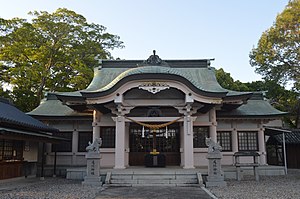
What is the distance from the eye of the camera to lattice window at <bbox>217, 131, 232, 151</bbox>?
54.3ft

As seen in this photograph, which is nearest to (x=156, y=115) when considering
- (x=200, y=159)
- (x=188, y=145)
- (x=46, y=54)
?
(x=188, y=145)

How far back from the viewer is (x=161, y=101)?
1426 centimetres

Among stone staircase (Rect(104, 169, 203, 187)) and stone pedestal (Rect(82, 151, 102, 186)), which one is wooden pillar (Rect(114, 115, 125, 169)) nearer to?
stone staircase (Rect(104, 169, 203, 187))

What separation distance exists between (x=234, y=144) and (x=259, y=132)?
1.81 metres

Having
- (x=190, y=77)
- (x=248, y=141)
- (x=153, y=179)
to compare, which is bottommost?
(x=153, y=179)

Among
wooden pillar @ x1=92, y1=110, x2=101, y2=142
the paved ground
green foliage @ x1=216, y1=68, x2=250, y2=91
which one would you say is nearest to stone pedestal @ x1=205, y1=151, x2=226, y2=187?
the paved ground

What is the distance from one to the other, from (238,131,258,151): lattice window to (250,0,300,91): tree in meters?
11.1

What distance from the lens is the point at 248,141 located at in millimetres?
16766

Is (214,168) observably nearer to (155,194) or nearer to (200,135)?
(155,194)

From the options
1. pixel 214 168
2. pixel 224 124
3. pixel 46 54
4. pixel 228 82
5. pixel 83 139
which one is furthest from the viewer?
pixel 228 82

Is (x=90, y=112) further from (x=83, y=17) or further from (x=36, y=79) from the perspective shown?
(x=83, y=17)

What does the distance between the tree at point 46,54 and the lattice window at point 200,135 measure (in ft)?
39.5

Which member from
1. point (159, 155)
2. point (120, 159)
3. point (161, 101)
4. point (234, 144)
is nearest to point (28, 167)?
→ point (120, 159)

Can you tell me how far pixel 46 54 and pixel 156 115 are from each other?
44.7 feet
